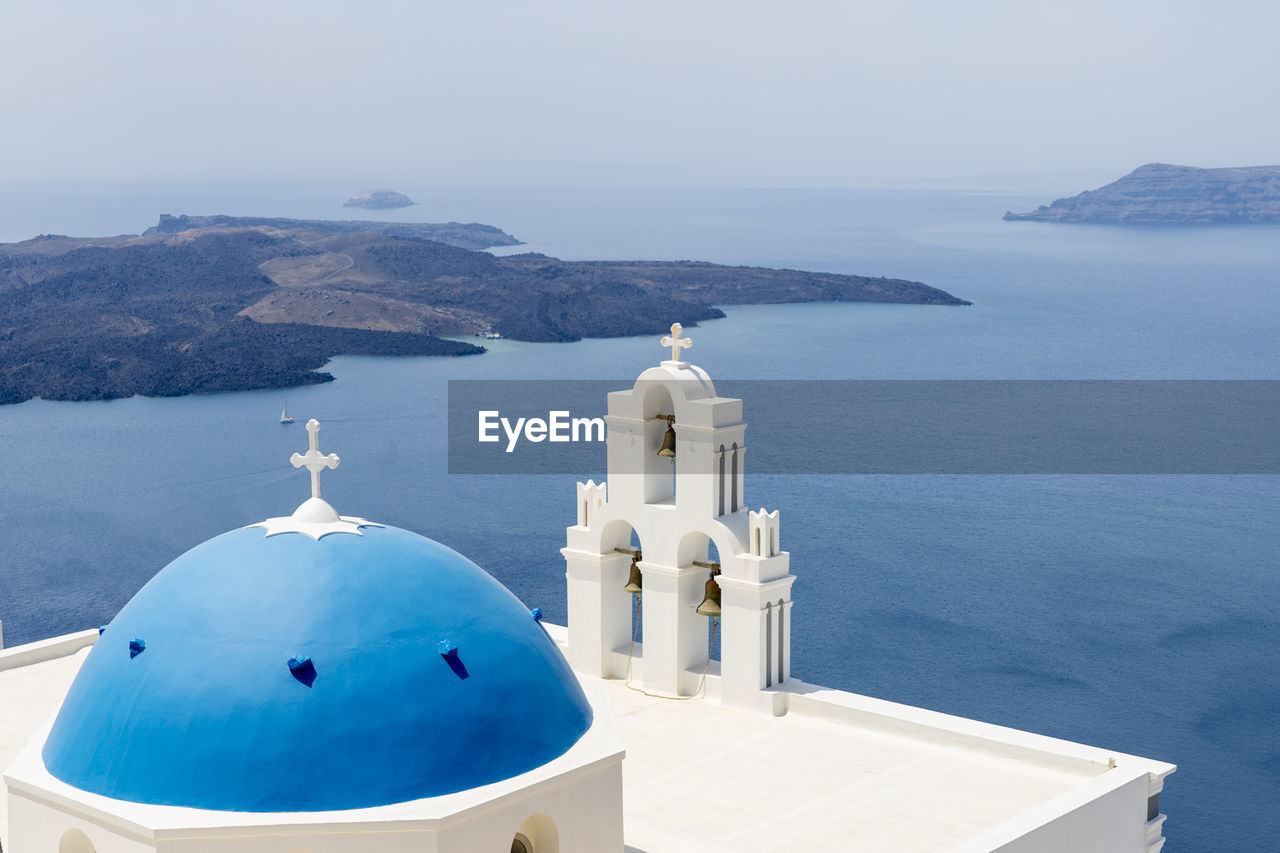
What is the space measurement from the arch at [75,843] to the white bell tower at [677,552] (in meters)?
7.28

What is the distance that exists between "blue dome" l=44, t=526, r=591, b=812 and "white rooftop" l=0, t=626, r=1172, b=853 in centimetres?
247

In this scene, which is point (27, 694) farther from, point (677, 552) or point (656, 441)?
point (656, 441)

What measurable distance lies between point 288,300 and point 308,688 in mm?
103344

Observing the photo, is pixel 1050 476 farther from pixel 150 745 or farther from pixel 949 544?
pixel 150 745

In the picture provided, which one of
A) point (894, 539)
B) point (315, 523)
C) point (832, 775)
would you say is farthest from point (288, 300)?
point (315, 523)

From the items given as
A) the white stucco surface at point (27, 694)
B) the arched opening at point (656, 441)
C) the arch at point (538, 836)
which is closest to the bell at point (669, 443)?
the arched opening at point (656, 441)

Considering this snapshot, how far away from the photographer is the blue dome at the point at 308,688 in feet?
32.6

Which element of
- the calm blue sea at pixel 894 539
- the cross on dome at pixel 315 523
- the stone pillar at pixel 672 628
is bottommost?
the calm blue sea at pixel 894 539

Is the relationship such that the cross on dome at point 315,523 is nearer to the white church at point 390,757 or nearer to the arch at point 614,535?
the white church at point 390,757

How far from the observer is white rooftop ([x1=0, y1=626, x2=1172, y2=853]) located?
1337 centimetres

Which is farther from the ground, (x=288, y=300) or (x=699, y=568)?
(x=699, y=568)

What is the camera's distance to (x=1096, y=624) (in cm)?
4675

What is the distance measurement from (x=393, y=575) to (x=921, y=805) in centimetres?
579

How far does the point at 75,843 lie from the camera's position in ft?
34.0
